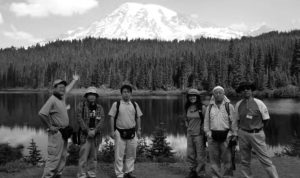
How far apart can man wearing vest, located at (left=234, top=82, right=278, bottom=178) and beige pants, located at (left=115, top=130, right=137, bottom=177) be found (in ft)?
9.07

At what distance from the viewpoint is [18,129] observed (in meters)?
31.6

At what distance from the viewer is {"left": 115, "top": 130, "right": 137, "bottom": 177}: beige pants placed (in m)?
8.23

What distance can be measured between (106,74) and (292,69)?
68.2m

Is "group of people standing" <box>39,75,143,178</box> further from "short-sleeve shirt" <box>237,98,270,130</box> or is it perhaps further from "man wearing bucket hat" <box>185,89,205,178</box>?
"short-sleeve shirt" <box>237,98,270,130</box>

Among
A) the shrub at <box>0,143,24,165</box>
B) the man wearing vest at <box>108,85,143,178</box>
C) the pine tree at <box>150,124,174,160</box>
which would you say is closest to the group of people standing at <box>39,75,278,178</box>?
the man wearing vest at <box>108,85,143,178</box>

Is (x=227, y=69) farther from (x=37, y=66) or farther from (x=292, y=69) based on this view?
(x=37, y=66)

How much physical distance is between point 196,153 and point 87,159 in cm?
290

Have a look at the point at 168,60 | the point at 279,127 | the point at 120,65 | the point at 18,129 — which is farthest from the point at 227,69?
the point at 18,129

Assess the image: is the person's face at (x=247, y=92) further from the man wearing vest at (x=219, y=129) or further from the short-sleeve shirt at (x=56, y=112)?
the short-sleeve shirt at (x=56, y=112)

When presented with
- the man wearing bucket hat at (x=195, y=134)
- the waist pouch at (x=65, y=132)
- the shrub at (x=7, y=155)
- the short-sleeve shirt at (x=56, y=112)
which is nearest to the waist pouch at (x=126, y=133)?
the waist pouch at (x=65, y=132)

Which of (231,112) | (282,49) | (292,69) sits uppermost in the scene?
(282,49)

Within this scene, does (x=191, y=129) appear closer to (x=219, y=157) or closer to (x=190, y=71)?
(x=219, y=157)

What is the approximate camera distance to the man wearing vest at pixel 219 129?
789cm

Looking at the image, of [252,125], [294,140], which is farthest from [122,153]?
[294,140]
